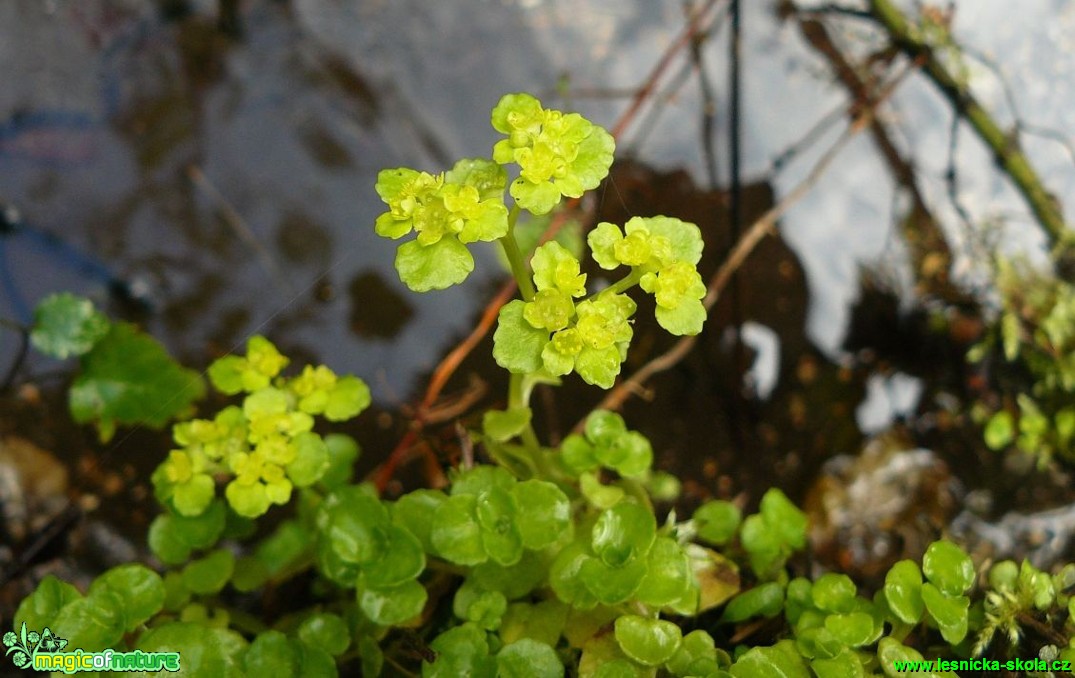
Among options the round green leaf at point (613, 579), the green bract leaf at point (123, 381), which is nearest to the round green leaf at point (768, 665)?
the round green leaf at point (613, 579)

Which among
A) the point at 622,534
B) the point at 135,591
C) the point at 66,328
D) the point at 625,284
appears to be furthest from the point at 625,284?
the point at 66,328

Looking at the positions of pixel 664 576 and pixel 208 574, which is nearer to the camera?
pixel 664 576

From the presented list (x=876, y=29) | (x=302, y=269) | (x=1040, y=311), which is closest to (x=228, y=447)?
(x=302, y=269)

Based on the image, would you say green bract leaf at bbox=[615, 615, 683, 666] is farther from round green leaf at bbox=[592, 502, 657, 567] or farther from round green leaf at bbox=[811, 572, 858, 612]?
round green leaf at bbox=[811, 572, 858, 612]

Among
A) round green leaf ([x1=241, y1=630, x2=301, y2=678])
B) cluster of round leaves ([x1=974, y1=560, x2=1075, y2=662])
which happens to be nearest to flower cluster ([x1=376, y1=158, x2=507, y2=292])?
round green leaf ([x1=241, y1=630, x2=301, y2=678])

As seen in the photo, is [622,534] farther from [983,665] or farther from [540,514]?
[983,665]

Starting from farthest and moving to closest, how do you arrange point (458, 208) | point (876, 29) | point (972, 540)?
1. point (876, 29)
2. point (972, 540)
3. point (458, 208)

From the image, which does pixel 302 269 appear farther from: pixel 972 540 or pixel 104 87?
pixel 972 540
